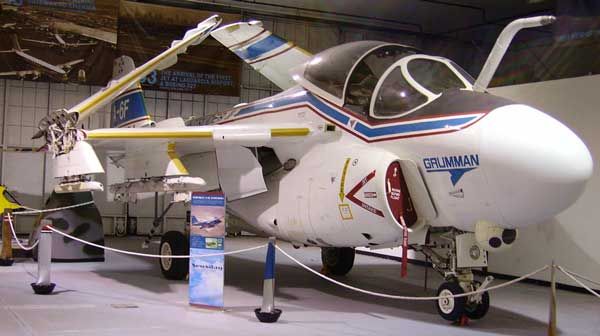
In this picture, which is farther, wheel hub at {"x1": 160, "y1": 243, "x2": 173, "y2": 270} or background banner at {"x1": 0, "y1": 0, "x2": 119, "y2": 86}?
background banner at {"x1": 0, "y1": 0, "x2": 119, "y2": 86}

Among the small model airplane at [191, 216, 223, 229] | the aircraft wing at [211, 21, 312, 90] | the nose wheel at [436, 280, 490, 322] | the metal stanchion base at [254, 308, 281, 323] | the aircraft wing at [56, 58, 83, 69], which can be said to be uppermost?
the aircraft wing at [56, 58, 83, 69]

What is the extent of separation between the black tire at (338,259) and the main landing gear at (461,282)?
3975 millimetres

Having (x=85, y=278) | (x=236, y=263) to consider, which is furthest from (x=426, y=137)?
(x=236, y=263)

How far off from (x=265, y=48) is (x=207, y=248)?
16.1ft

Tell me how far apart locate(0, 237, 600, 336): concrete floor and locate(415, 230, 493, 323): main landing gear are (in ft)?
0.54

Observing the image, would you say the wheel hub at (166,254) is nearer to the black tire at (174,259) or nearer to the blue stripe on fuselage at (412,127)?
the black tire at (174,259)

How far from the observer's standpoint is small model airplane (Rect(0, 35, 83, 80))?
15.8m

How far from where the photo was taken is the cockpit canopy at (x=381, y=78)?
7.07m

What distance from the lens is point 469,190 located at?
6.40 metres

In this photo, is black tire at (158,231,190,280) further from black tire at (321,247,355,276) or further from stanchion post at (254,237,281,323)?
stanchion post at (254,237,281,323)

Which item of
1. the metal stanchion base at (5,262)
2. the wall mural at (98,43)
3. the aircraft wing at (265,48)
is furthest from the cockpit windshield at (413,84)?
the wall mural at (98,43)

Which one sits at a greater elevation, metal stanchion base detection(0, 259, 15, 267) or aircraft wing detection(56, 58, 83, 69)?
aircraft wing detection(56, 58, 83, 69)

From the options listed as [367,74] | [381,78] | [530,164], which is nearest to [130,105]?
[367,74]

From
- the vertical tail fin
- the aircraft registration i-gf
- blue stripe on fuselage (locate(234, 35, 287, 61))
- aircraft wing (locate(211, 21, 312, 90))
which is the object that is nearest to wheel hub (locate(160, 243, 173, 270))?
the aircraft registration i-gf
